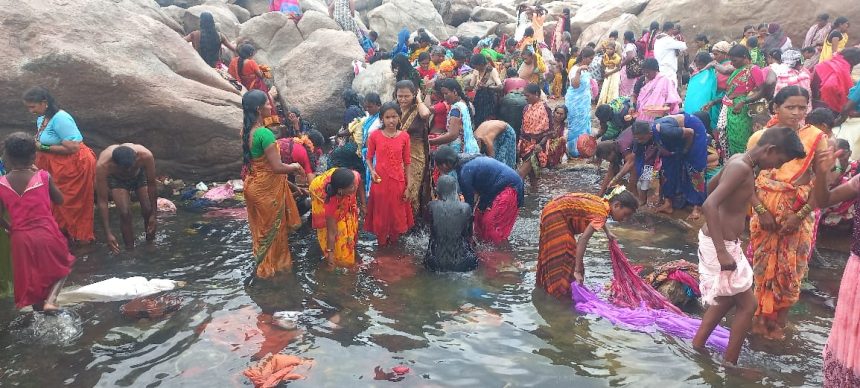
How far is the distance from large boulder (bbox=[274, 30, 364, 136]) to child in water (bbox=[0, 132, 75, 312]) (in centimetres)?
809

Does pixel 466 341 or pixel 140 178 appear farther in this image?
pixel 140 178

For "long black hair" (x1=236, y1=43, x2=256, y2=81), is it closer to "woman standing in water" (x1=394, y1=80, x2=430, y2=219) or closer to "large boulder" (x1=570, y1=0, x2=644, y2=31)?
"woman standing in water" (x1=394, y1=80, x2=430, y2=219)

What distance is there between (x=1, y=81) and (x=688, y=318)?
8.61m

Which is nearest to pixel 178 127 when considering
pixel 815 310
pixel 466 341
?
pixel 466 341

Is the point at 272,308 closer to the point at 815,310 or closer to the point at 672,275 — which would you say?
the point at 672,275

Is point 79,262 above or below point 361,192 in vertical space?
below

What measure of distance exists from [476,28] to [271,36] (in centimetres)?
1023

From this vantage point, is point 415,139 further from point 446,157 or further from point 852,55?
point 852,55

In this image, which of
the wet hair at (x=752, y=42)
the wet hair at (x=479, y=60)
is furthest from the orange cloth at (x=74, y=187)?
the wet hair at (x=752, y=42)

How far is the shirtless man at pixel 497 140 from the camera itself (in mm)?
8266

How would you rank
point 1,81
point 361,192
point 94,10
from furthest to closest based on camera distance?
1. point 94,10
2. point 1,81
3. point 361,192

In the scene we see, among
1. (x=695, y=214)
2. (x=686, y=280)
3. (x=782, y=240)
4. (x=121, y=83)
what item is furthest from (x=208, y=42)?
(x=782, y=240)

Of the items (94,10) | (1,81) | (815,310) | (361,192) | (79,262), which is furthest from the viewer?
(94,10)

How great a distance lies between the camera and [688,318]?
484 centimetres
